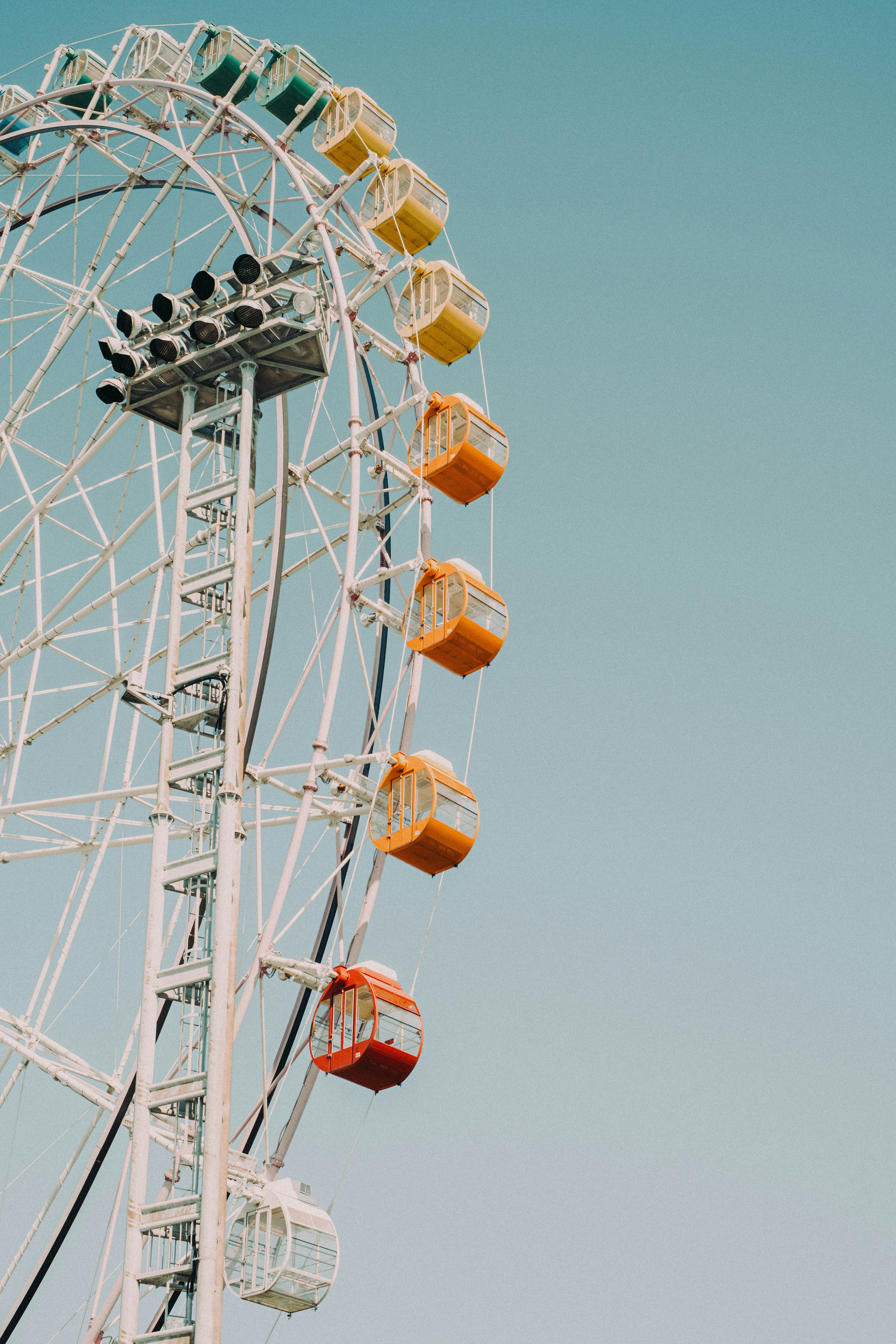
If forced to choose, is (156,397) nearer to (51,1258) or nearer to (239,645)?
(239,645)

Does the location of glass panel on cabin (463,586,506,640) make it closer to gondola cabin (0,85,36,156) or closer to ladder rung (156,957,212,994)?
ladder rung (156,957,212,994)

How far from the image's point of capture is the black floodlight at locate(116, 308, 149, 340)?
22.3 m

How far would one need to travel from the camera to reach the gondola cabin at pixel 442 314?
26219 mm

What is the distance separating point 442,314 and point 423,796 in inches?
329

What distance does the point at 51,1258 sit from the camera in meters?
21.1

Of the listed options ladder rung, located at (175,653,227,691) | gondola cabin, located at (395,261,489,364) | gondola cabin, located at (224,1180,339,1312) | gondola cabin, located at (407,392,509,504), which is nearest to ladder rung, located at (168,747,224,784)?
ladder rung, located at (175,653,227,691)

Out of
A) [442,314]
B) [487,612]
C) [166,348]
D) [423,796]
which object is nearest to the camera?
[166,348]

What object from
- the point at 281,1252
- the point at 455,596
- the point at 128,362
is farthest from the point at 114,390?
the point at 281,1252

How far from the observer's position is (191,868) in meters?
18.9

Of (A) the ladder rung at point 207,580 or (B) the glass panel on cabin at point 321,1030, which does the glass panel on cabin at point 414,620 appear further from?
(B) the glass panel on cabin at point 321,1030

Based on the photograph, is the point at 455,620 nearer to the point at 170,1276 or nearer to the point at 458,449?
the point at 458,449

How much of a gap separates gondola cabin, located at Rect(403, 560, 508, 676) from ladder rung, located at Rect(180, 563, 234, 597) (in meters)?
3.92

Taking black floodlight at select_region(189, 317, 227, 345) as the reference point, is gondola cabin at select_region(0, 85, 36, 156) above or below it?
above

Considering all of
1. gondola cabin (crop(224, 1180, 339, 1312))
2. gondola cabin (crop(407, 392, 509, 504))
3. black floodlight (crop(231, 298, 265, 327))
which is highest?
gondola cabin (crop(407, 392, 509, 504))
